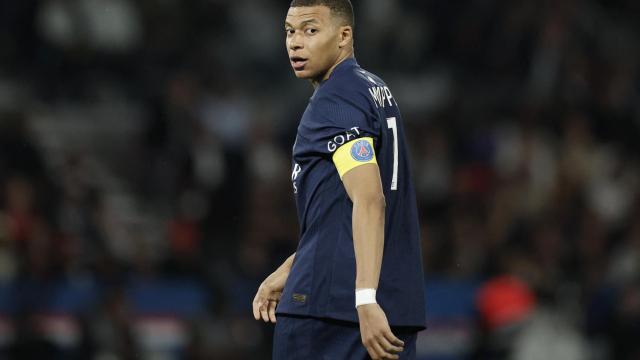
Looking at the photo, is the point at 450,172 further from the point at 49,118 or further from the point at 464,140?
the point at 49,118

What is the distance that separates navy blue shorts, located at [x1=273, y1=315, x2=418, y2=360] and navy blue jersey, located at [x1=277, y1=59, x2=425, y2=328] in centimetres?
4

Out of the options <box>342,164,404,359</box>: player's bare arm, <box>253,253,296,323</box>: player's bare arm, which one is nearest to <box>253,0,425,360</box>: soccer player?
<box>342,164,404,359</box>: player's bare arm

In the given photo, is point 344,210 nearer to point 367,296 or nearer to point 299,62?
point 367,296

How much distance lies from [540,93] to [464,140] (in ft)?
4.80

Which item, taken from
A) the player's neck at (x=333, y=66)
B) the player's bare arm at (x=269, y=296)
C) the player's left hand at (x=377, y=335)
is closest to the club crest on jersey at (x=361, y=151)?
the player's neck at (x=333, y=66)

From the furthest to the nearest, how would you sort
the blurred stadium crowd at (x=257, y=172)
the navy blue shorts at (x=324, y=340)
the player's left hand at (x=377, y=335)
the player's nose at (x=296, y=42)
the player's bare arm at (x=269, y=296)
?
the blurred stadium crowd at (x=257, y=172) < the player's bare arm at (x=269, y=296) < the player's nose at (x=296, y=42) < the navy blue shorts at (x=324, y=340) < the player's left hand at (x=377, y=335)

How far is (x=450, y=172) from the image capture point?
44.8 feet

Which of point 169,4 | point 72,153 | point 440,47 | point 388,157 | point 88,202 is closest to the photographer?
point 388,157

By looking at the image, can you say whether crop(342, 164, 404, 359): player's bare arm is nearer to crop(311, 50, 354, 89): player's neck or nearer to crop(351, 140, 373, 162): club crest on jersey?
crop(351, 140, 373, 162): club crest on jersey

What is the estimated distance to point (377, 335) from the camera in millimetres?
4648

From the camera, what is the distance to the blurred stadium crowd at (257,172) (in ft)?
36.8

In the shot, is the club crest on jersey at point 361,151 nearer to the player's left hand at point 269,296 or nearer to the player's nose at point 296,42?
the player's nose at point 296,42

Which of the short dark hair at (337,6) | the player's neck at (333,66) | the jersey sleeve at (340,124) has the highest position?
the short dark hair at (337,6)

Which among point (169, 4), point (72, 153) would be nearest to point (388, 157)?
point (72, 153)
